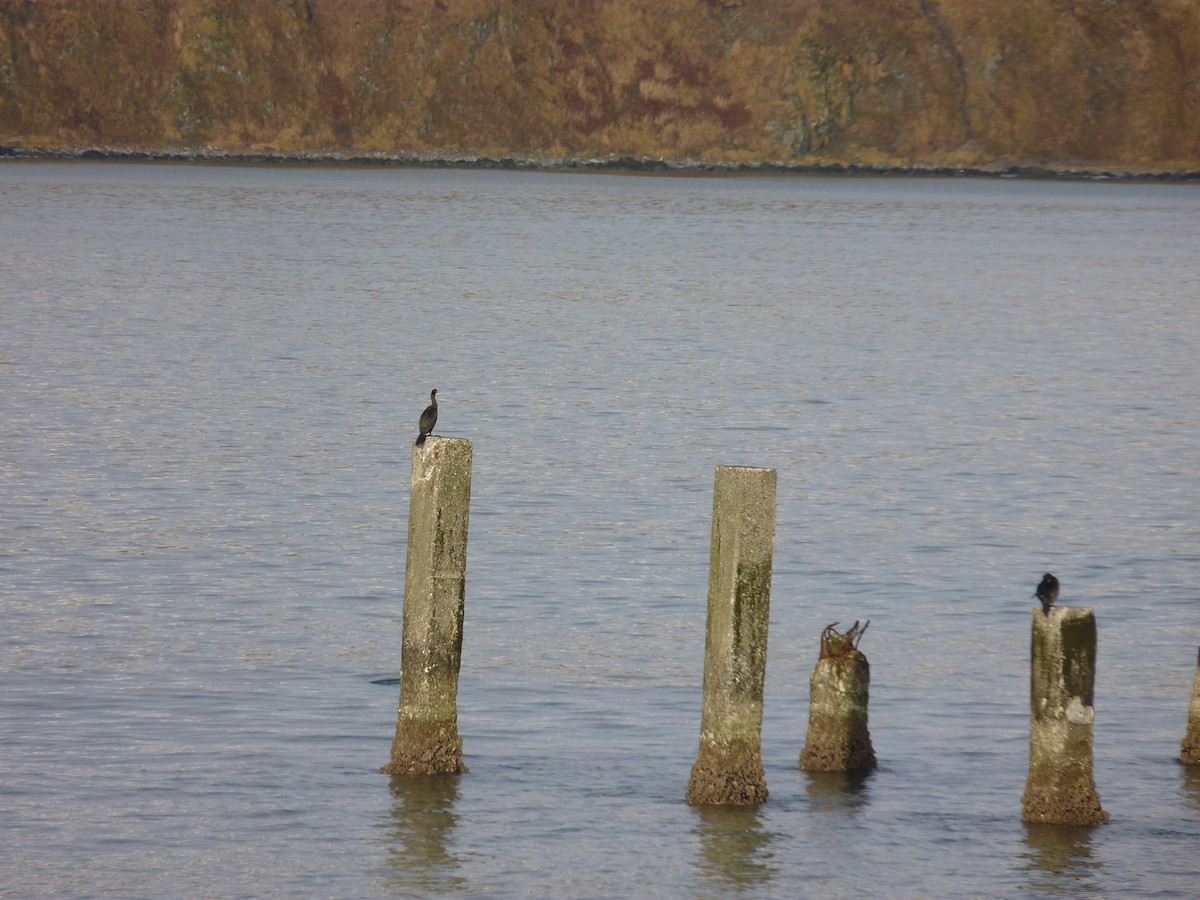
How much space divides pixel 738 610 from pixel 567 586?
10.5 metres

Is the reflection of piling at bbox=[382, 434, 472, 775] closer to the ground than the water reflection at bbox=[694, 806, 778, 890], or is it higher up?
higher up

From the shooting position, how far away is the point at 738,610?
14.4m

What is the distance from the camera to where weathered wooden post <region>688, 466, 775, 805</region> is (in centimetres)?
1421

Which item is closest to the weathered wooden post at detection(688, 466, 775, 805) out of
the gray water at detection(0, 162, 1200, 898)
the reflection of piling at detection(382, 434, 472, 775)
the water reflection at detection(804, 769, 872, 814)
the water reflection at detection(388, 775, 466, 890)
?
the gray water at detection(0, 162, 1200, 898)

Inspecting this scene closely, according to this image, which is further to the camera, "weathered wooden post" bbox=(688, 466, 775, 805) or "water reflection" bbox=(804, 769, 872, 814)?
"water reflection" bbox=(804, 769, 872, 814)

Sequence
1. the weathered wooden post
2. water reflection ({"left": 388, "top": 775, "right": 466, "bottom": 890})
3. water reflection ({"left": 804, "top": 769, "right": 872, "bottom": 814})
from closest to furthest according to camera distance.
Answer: the weathered wooden post → water reflection ({"left": 388, "top": 775, "right": 466, "bottom": 890}) → water reflection ({"left": 804, "top": 769, "right": 872, "bottom": 814})

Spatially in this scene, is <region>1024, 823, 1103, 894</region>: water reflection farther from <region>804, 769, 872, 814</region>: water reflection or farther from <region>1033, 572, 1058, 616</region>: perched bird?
<region>1033, 572, 1058, 616</region>: perched bird

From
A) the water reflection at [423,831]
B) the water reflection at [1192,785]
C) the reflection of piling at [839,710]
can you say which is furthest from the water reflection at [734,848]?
the water reflection at [1192,785]

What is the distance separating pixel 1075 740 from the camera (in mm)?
14492

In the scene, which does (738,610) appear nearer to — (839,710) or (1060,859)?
(839,710)

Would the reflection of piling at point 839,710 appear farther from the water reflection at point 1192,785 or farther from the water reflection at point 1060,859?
the water reflection at point 1192,785

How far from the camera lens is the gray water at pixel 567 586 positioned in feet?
50.6

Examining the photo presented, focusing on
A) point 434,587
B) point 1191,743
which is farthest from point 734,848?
point 1191,743

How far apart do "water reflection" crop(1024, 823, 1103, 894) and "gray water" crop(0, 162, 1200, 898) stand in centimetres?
3
